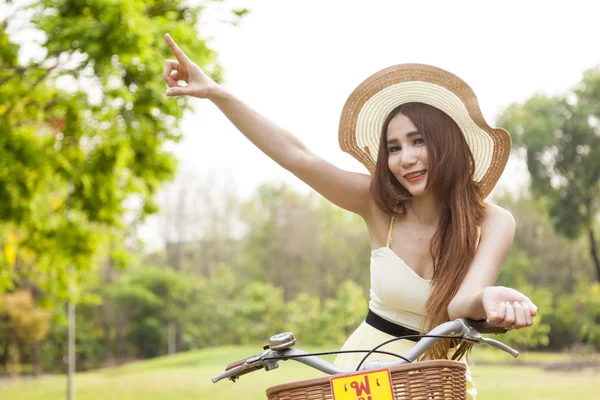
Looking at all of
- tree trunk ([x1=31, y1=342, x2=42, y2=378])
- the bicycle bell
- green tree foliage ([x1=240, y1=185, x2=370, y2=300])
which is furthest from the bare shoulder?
tree trunk ([x1=31, y1=342, x2=42, y2=378])

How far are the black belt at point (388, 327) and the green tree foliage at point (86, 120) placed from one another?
5790 millimetres

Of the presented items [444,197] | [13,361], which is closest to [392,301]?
[444,197]

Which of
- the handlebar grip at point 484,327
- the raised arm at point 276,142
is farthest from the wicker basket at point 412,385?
the raised arm at point 276,142

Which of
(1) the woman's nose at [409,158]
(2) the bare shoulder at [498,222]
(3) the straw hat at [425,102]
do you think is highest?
(3) the straw hat at [425,102]

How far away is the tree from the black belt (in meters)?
26.3

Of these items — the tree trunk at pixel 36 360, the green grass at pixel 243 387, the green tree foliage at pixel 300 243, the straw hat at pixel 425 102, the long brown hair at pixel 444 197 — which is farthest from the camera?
the green tree foliage at pixel 300 243

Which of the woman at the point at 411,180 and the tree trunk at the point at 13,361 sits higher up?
the woman at the point at 411,180

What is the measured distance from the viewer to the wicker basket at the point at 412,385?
4.99 ft

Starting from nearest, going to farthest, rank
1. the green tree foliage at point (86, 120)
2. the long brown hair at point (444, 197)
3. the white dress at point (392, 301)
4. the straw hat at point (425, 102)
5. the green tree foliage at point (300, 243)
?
the long brown hair at point (444, 197) < the white dress at point (392, 301) < the straw hat at point (425, 102) < the green tree foliage at point (86, 120) < the green tree foliage at point (300, 243)

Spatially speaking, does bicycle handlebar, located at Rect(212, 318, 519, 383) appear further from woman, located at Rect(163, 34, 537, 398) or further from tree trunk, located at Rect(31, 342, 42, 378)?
tree trunk, located at Rect(31, 342, 42, 378)

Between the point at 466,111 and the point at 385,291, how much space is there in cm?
57

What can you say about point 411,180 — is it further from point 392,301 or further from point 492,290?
point 492,290

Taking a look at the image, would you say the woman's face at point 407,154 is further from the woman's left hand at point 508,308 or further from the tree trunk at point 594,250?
the tree trunk at point 594,250

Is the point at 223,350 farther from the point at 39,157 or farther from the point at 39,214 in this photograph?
the point at 39,157
